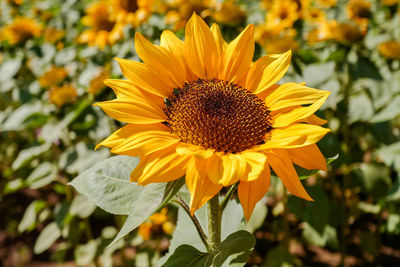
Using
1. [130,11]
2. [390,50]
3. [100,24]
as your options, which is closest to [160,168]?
[390,50]

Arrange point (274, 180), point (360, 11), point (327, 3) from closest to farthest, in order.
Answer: point (274, 180) → point (360, 11) → point (327, 3)

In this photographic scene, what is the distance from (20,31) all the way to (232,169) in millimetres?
2912

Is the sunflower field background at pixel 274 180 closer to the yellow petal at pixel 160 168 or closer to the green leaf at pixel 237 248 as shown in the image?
the green leaf at pixel 237 248

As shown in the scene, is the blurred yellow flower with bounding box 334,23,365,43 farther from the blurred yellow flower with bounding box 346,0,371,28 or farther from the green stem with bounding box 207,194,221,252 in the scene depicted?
the green stem with bounding box 207,194,221,252

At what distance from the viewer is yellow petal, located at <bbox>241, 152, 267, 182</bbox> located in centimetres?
64

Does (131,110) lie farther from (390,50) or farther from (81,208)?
(390,50)

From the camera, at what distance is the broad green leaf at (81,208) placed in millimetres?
1887

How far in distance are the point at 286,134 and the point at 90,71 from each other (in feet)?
5.28

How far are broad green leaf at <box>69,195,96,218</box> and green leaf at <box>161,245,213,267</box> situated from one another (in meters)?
1.19

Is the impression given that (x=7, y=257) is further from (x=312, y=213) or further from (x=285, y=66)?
(x=285, y=66)

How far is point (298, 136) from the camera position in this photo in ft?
2.29

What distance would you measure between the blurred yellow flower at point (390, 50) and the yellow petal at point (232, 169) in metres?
1.77

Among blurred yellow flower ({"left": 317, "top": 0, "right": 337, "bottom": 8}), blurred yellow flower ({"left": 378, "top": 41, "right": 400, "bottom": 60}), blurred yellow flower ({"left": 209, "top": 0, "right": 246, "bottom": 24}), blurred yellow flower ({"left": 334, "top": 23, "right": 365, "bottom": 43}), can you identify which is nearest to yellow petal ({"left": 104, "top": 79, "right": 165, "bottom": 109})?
blurred yellow flower ({"left": 209, "top": 0, "right": 246, "bottom": 24})

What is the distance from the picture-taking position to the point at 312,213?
163 centimetres
